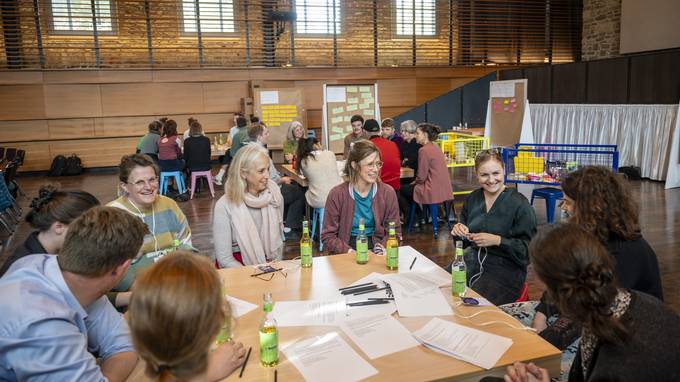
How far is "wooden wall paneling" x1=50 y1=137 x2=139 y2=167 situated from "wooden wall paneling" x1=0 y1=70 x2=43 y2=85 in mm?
1482

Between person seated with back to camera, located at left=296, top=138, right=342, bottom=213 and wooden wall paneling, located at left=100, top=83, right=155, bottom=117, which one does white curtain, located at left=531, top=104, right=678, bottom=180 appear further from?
wooden wall paneling, located at left=100, top=83, right=155, bottom=117

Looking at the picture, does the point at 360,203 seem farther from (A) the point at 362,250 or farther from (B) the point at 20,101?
(B) the point at 20,101

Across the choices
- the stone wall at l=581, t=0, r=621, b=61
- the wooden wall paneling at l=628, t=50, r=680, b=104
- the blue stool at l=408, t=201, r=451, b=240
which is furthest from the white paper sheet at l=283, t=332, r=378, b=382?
the stone wall at l=581, t=0, r=621, b=61

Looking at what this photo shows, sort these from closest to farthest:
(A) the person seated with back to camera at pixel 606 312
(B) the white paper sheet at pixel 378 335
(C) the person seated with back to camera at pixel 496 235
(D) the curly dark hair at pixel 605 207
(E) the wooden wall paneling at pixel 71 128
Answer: (A) the person seated with back to camera at pixel 606 312 < (B) the white paper sheet at pixel 378 335 < (D) the curly dark hair at pixel 605 207 < (C) the person seated with back to camera at pixel 496 235 < (E) the wooden wall paneling at pixel 71 128

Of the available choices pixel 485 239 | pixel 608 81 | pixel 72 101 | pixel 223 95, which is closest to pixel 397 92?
pixel 223 95

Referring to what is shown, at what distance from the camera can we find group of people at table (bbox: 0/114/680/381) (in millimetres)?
1229

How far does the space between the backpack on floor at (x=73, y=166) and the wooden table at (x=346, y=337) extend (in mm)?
10583

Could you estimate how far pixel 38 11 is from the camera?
11.4 metres

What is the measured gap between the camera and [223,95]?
1248 centimetres

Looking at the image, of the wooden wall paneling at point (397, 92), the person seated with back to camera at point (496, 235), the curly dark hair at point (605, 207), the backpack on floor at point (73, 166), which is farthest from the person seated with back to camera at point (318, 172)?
the backpack on floor at point (73, 166)

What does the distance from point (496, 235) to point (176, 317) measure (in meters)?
2.32

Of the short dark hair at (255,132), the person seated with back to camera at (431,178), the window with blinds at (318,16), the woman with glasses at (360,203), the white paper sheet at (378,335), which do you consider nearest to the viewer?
the white paper sheet at (378,335)

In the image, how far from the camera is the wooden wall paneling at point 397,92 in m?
13.3

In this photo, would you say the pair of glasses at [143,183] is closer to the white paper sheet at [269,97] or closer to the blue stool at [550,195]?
the blue stool at [550,195]
